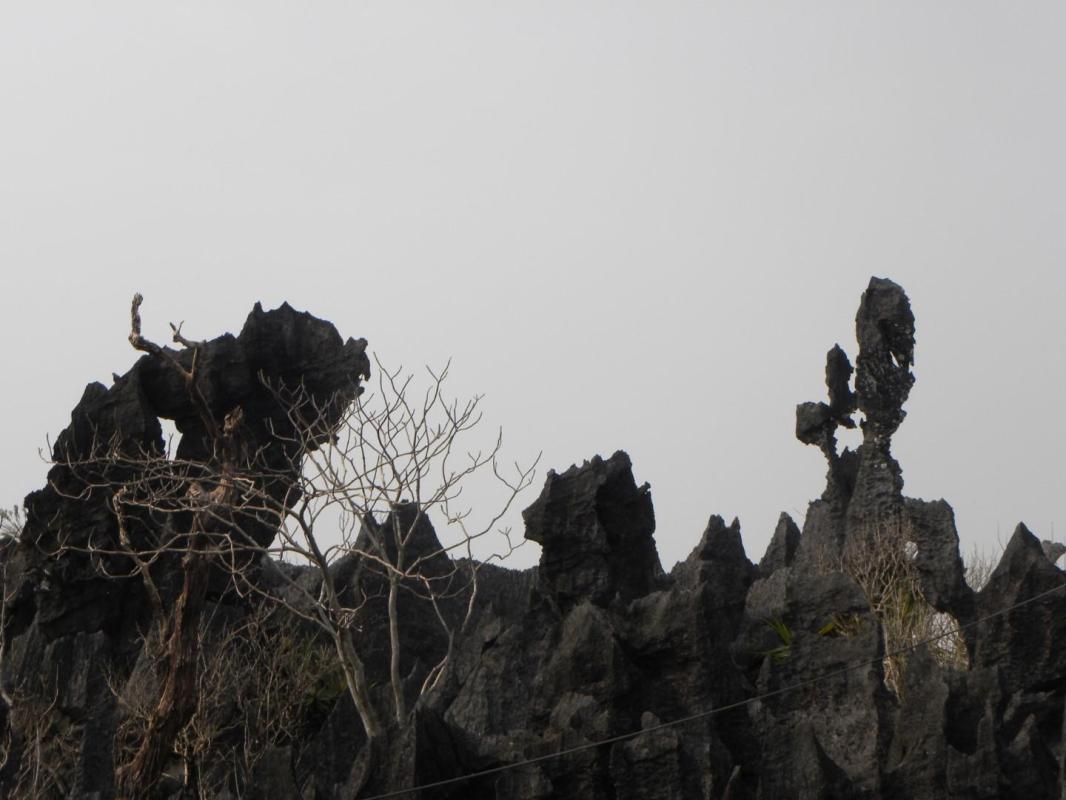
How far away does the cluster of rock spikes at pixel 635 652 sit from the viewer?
51.6 feet

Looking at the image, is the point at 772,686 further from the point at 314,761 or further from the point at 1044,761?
the point at 314,761

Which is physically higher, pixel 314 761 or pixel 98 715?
pixel 98 715

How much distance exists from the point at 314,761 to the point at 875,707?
7149 mm

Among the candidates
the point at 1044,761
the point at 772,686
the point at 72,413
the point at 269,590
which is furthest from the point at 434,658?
the point at 1044,761

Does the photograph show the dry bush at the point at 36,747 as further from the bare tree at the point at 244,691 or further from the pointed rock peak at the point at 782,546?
the pointed rock peak at the point at 782,546

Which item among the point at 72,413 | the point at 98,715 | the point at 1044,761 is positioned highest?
the point at 72,413

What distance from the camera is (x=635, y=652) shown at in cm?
1781

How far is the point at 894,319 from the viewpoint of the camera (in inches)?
1045

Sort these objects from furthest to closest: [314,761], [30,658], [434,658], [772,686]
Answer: [434,658] → [30,658] → [314,761] → [772,686]

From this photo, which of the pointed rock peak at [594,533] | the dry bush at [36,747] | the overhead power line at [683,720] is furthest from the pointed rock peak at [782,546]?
the dry bush at [36,747]

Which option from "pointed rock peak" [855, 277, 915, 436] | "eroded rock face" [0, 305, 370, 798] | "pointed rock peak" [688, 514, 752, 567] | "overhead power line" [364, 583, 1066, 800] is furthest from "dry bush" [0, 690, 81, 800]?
"pointed rock peak" [855, 277, 915, 436]

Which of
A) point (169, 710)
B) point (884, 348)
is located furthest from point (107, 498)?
point (884, 348)

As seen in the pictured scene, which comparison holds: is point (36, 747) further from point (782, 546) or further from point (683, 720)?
Answer: point (782, 546)

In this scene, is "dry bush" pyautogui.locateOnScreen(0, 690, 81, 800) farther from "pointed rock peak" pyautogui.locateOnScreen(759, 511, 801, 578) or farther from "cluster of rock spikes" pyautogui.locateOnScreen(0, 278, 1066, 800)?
"pointed rock peak" pyautogui.locateOnScreen(759, 511, 801, 578)
